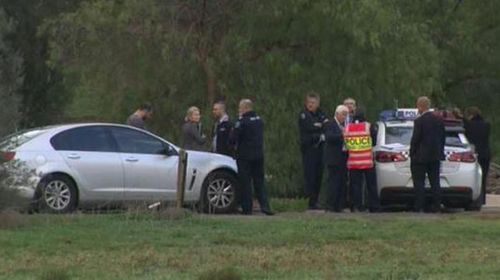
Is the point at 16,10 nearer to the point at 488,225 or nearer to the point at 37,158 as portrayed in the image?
the point at 37,158

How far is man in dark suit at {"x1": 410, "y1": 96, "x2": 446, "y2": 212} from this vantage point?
59.6ft

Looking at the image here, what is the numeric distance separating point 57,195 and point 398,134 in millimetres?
5769

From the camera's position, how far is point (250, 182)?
715 inches

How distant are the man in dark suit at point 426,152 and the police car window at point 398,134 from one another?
1.15 meters

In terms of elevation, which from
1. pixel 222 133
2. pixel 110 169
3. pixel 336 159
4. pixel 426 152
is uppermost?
pixel 222 133

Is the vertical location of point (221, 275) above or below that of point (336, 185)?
below

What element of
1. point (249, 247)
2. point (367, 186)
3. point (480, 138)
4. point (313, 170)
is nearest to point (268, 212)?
point (313, 170)

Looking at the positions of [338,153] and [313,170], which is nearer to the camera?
[338,153]

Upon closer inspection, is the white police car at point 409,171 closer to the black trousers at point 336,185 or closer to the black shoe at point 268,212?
the black trousers at point 336,185

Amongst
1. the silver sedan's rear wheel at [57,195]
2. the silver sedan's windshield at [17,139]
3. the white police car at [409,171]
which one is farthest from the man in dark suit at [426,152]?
the silver sedan's windshield at [17,139]

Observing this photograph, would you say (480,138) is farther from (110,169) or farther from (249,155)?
(110,169)

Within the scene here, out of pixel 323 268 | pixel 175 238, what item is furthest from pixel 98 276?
pixel 175 238

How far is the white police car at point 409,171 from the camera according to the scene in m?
19.1

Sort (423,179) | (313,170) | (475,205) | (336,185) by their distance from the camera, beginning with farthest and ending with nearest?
(475,205), (313,170), (423,179), (336,185)
